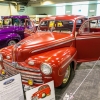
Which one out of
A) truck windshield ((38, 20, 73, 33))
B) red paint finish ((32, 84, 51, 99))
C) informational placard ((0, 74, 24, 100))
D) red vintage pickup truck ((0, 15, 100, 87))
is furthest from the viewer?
truck windshield ((38, 20, 73, 33))

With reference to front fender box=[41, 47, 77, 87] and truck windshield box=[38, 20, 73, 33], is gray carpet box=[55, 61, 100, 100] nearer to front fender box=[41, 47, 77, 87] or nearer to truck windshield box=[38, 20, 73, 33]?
front fender box=[41, 47, 77, 87]

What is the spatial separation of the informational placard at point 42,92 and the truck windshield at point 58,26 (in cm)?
168

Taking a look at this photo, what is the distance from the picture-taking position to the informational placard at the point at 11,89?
207 cm

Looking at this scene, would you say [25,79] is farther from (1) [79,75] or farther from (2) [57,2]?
(2) [57,2]

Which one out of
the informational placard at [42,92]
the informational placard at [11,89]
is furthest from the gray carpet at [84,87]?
the informational placard at [11,89]

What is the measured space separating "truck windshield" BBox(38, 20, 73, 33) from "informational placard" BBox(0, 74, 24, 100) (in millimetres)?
1898

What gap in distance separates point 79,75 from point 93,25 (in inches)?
83.3

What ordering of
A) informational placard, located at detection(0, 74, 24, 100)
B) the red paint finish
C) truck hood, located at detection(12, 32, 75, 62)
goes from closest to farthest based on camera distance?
1. informational placard, located at detection(0, 74, 24, 100)
2. the red paint finish
3. truck hood, located at detection(12, 32, 75, 62)

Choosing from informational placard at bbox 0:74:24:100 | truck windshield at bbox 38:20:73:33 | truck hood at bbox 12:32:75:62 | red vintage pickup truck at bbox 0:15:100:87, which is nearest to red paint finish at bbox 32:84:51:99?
red vintage pickup truck at bbox 0:15:100:87

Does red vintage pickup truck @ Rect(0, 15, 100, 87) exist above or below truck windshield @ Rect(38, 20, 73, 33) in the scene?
below

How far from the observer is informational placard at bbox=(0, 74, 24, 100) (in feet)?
6.79

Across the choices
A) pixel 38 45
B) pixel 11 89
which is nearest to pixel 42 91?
pixel 11 89

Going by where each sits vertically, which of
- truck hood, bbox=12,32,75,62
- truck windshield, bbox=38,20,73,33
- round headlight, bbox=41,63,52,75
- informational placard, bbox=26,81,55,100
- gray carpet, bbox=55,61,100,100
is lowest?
gray carpet, bbox=55,61,100,100

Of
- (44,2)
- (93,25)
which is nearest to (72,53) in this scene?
(93,25)
